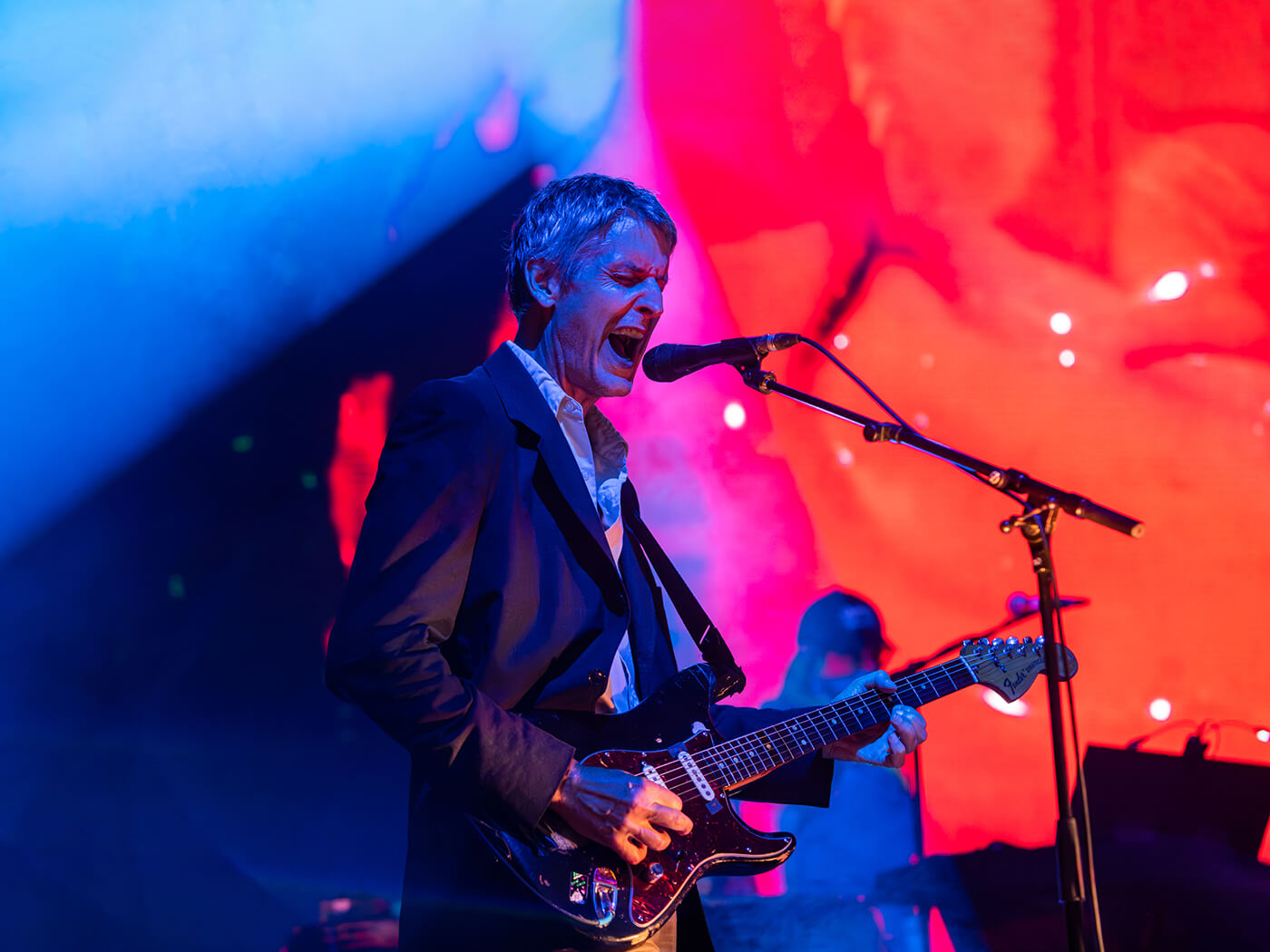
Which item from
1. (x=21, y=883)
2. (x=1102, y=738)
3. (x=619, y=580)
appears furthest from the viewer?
(x=1102, y=738)

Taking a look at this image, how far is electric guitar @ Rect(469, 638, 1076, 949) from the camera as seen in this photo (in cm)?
156

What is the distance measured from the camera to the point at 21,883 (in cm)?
249

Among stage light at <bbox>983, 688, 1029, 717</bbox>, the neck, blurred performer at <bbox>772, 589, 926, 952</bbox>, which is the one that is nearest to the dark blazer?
the neck

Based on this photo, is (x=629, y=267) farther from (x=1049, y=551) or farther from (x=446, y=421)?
(x=1049, y=551)

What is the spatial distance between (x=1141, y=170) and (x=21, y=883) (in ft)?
13.7

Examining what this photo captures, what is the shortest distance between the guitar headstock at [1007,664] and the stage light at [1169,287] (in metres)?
1.66

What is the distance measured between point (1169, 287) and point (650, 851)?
2.81m

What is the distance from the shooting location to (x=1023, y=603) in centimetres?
317

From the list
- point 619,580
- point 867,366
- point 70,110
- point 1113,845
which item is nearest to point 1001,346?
point 867,366

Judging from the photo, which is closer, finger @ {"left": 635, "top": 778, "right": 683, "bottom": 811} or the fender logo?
finger @ {"left": 635, "top": 778, "right": 683, "bottom": 811}

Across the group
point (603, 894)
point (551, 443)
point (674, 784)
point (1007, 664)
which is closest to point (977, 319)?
point (1007, 664)

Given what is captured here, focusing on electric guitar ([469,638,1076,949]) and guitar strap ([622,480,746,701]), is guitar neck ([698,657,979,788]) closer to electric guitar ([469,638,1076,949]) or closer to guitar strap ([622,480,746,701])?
electric guitar ([469,638,1076,949])

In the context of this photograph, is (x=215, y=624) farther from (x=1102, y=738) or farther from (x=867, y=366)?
(x=1102, y=738)

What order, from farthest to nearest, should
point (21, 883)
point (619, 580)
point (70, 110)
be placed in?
point (70, 110) → point (21, 883) → point (619, 580)
